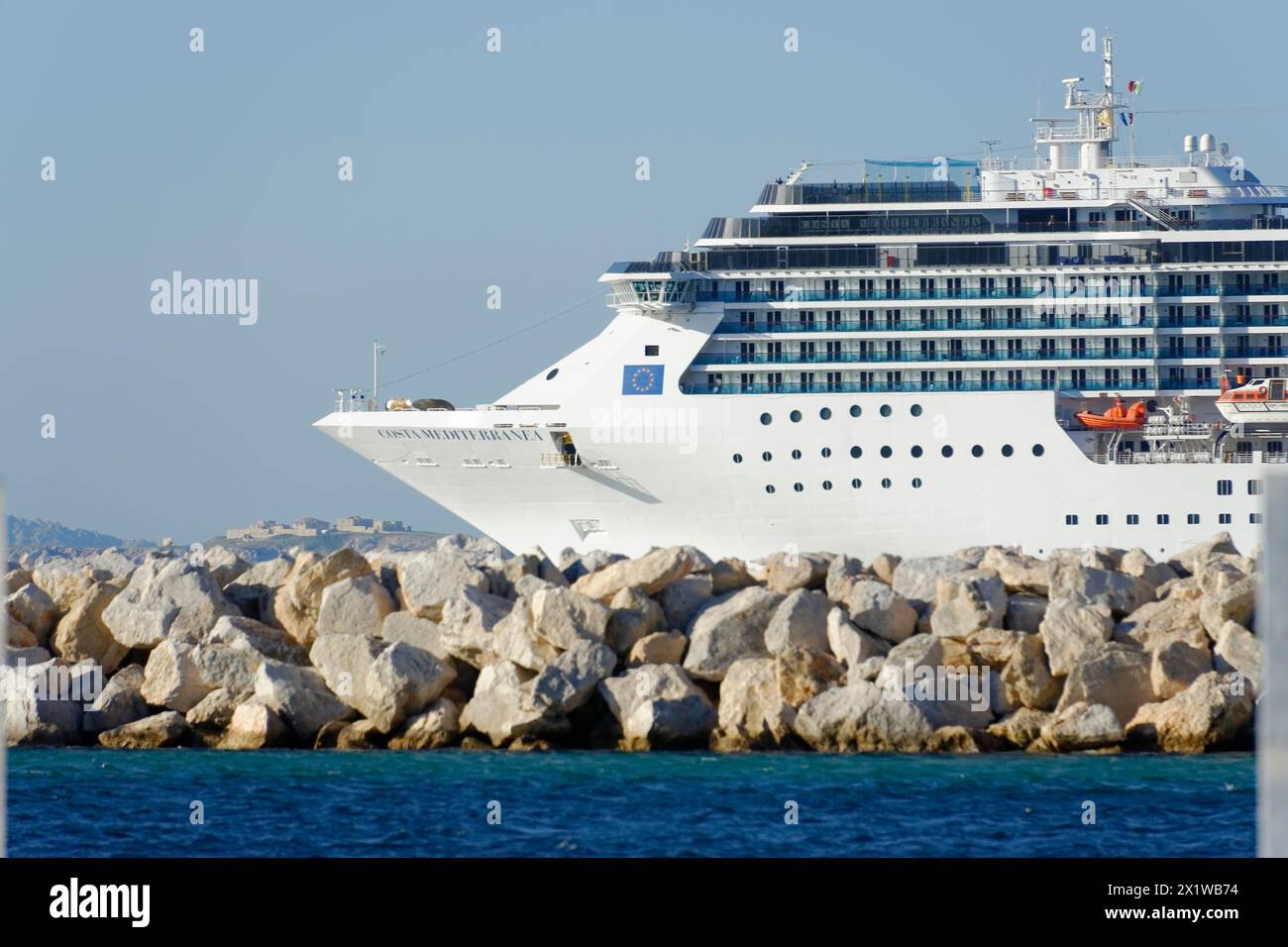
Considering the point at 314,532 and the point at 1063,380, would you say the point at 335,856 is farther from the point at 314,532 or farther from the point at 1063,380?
the point at 314,532

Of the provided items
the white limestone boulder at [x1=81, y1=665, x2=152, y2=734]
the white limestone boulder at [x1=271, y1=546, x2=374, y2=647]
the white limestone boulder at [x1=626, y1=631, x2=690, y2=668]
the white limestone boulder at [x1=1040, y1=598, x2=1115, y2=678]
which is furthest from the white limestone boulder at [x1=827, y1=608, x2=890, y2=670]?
the white limestone boulder at [x1=81, y1=665, x2=152, y2=734]

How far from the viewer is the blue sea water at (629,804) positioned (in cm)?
1681

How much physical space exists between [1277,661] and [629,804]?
12357mm

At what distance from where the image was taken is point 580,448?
36219 mm

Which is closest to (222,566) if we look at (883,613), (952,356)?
(883,613)

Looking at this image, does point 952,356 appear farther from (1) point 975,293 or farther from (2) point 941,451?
(2) point 941,451

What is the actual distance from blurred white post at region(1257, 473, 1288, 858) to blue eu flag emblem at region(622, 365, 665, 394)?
30.1 meters

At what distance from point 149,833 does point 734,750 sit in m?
5.70

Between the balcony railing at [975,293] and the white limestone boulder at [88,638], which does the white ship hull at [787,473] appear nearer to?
the balcony railing at [975,293]

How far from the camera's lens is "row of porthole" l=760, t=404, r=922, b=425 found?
116 feet

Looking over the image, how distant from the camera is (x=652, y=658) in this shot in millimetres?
21750

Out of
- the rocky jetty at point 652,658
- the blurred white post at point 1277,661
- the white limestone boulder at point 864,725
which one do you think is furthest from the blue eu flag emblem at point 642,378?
the blurred white post at point 1277,661

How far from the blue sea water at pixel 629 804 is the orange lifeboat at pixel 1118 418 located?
16.2m
